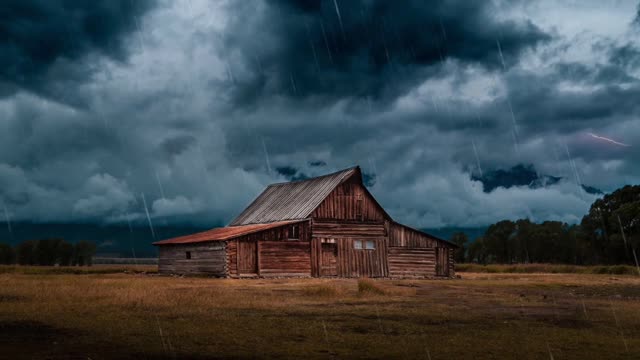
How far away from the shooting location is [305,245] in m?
45.8

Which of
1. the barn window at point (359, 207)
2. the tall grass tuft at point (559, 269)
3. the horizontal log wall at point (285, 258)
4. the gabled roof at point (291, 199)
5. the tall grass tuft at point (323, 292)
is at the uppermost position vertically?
the gabled roof at point (291, 199)

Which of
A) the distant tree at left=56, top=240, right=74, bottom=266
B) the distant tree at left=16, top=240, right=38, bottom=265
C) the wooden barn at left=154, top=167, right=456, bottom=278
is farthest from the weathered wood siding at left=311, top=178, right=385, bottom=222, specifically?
the distant tree at left=16, top=240, right=38, bottom=265

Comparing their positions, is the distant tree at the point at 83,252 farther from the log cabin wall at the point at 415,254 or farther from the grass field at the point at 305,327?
the grass field at the point at 305,327

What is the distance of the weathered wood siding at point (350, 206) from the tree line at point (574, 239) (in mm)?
38500

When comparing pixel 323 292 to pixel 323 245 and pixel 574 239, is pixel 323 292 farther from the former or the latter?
pixel 574 239

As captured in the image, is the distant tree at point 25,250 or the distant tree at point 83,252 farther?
the distant tree at point 25,250

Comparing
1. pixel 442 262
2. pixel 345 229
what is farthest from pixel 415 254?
pixel 345 229

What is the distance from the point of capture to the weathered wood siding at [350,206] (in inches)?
1857

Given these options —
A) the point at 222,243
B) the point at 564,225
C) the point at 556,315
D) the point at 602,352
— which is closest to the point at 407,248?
the point at 222,243

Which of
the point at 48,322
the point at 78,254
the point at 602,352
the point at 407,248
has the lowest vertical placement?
the point at 602,352

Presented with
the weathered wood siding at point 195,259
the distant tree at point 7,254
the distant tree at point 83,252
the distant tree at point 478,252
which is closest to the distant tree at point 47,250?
the distant tree at point 83,252

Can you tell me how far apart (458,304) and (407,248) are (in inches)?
1115

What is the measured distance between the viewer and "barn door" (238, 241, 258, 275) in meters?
43.2

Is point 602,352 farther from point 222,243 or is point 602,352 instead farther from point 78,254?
point 78,254
